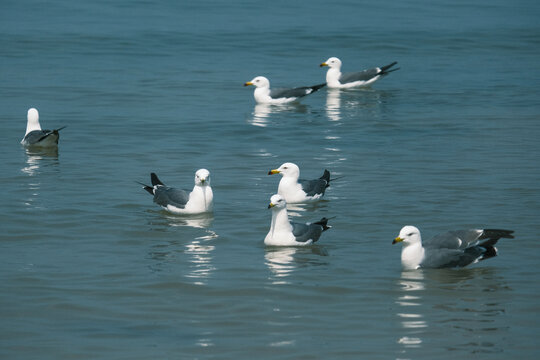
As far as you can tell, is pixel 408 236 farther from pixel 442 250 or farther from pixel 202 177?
pixel 202 177

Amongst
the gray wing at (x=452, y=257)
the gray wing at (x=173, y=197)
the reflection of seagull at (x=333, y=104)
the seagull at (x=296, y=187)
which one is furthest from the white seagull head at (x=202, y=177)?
the reflection of seagull at (x=333, y=104)

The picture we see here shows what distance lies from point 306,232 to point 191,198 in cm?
234

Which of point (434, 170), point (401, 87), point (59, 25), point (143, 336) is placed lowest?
point (143, 336)

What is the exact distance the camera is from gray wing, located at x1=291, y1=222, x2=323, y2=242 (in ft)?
44.0

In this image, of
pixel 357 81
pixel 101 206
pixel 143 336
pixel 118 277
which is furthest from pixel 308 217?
pixel 357 81

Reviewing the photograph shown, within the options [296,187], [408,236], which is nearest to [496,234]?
[408,236]

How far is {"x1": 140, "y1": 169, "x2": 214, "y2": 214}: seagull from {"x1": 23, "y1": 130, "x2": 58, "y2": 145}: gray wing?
504 cm

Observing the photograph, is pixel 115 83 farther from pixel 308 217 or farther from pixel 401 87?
pixel 308 217

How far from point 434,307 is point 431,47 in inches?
982

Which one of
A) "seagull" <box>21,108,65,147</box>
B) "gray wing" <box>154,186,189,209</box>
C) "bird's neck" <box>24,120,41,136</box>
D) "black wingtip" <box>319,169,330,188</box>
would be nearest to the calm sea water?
"gray wing" <box>154,186,189,209</box>

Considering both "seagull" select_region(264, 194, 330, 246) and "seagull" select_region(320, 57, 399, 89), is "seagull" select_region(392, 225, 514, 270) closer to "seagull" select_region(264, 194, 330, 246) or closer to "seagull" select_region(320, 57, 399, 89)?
"seagull" select_region(264, 194, 330, 246)

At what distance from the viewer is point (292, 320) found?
10.6m

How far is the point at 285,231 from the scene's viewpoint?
526 inches

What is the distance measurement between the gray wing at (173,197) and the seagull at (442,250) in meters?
3.99
